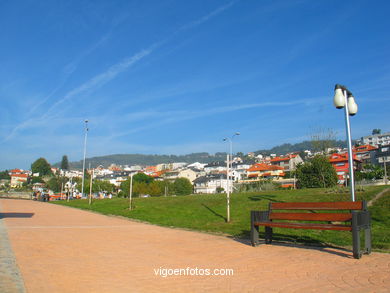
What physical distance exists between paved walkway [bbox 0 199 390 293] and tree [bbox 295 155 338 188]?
86.3 feet

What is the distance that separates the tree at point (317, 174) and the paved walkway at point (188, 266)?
2630 centimetres

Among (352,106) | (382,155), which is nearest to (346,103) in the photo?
(352,106)

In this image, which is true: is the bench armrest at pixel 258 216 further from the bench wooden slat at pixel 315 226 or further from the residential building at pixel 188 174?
the residential building at pixel 188 174

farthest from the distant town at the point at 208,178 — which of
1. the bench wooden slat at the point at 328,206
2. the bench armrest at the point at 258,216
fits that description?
the bench wooden slat at the point at 328,206

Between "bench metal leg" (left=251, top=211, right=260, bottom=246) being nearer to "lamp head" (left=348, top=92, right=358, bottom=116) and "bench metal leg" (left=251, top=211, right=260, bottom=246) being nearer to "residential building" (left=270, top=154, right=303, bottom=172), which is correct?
"lamp head" (left=348, top=92, right=358, bottom=116)

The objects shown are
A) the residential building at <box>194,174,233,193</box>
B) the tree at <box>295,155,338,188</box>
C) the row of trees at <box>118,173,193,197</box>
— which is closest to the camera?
the tree at <box>295,155,338,188</box>

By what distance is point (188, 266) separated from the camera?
5.95m

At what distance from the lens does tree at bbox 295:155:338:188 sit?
108 ft

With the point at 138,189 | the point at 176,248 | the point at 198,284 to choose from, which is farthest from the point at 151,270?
the point at 138,189

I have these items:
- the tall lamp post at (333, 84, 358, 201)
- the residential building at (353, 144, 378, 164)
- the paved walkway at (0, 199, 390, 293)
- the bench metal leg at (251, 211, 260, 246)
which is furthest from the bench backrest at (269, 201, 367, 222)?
the residential building at (353, 144, 378, 164)

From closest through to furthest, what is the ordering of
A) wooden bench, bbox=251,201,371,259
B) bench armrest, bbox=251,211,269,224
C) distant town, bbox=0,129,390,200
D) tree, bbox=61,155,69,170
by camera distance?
wooden bench, bbox=251,201,371,259 → bench armrest, bbox=251,211,269,224 → distant town, bbox=0,129,390,200 → tree, bbox=61,155,69,170

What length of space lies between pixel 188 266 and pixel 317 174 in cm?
3077

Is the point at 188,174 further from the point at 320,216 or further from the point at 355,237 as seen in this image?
the point at 355,237

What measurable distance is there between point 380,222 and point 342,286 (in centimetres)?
671
